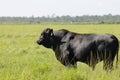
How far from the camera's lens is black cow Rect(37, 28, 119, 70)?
9445 millimetres

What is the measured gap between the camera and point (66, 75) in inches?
319

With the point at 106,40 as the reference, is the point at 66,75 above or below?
below

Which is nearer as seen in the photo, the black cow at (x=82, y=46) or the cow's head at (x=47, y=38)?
the black cow at (x=82, y=46)

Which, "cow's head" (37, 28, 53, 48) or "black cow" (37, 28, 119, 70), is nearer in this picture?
"black cow" (37, 28, 119, 70)

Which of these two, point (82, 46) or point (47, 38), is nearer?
point (82, 46)

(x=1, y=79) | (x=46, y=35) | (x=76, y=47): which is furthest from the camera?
(x=46, y=35)

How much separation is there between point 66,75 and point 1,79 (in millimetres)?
1510

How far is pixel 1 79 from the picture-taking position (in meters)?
7.57

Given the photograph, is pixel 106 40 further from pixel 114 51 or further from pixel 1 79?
pixel 1 79

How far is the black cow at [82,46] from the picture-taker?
9445 millimetres

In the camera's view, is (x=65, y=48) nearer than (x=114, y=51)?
No

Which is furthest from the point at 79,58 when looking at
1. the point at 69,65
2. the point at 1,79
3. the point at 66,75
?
the point at 1,79

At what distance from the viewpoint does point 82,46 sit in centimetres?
989

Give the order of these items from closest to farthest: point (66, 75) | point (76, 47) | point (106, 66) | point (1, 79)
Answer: point (1, 79)
point (66, 75)
point (106, 66)
point (76, 47)
